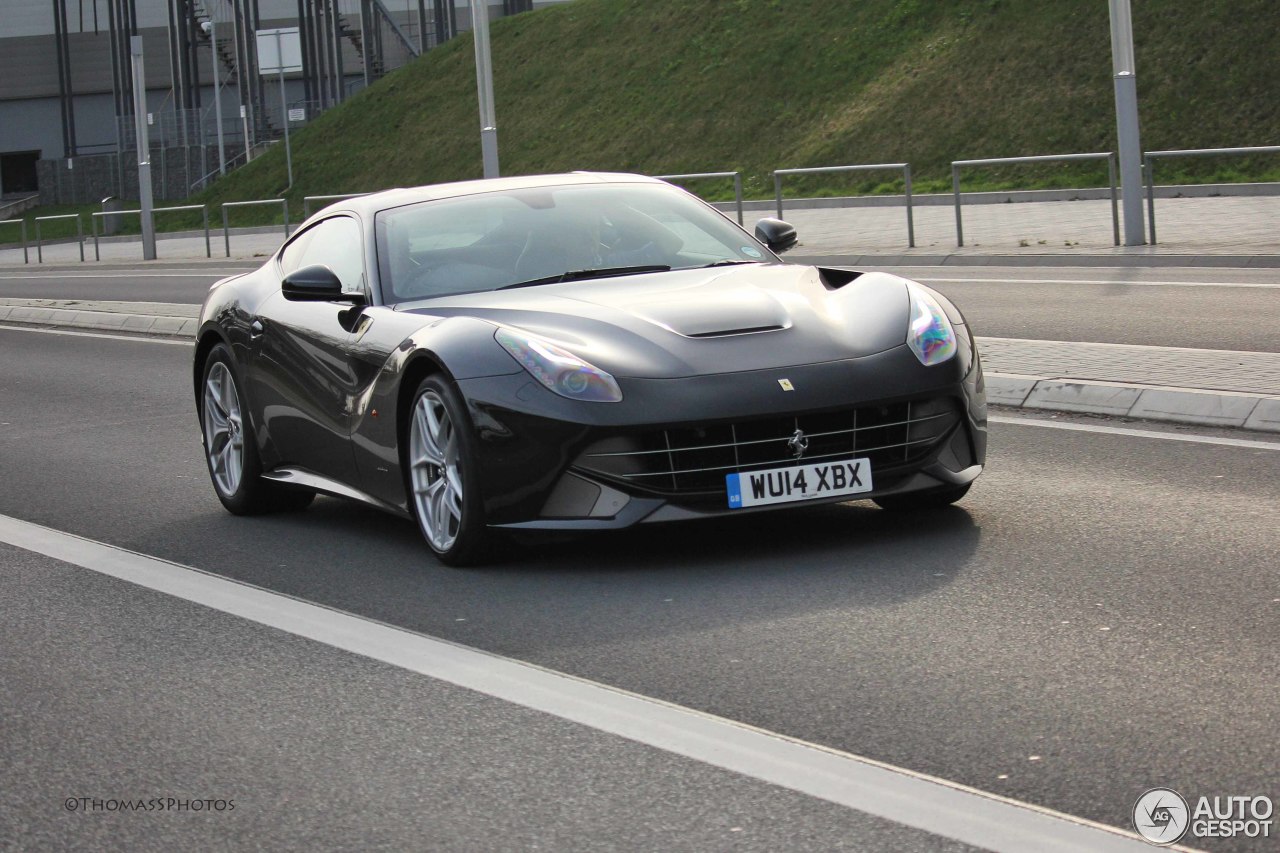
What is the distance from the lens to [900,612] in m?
5.55

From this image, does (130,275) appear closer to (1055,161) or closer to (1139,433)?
(1055,161)

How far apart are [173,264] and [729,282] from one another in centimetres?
3106

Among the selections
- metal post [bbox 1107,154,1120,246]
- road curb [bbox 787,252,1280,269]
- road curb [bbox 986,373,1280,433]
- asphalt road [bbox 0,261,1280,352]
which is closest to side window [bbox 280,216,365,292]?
road curb [bbox 986,373,1280,433]

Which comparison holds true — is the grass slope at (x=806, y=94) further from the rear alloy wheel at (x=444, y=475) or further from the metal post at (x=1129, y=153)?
the rear alloy wheel at (x=444, y=475)

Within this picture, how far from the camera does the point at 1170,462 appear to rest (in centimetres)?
793

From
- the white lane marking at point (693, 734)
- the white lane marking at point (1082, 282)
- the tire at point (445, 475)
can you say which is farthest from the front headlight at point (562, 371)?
the white lane marking at point (1082, 282)

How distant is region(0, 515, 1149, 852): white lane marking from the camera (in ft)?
11.9

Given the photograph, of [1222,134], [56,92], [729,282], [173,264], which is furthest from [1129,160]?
[56,92]

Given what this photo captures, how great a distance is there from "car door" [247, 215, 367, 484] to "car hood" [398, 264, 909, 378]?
0.44 metres

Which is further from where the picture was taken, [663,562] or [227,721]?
[663,562]

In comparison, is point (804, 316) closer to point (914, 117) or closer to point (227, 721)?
point (227, 721)

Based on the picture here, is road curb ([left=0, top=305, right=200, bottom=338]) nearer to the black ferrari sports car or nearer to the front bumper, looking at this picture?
the black ferrari sports car

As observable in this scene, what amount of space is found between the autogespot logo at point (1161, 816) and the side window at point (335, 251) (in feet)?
14.9

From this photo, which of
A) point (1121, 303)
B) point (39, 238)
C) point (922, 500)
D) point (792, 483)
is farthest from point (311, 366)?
point (39, 238)
